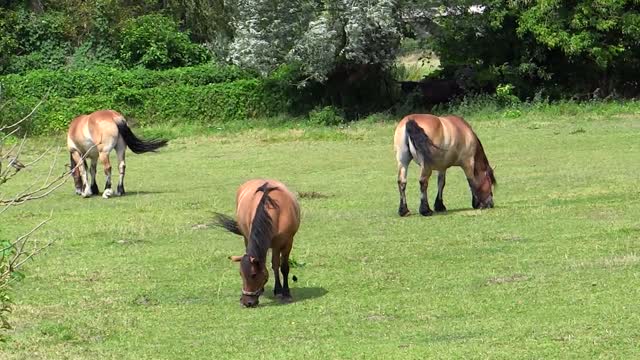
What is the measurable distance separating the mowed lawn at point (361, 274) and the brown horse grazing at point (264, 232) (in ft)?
0.84

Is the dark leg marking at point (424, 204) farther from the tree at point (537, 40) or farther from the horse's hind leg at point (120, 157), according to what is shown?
the tree at point (537, 40)

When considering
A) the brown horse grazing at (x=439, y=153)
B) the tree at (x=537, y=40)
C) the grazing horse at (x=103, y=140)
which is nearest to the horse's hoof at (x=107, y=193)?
the grazing horse at (x=103, y=140)

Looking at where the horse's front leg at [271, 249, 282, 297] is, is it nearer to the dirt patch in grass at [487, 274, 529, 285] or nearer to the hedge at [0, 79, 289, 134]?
the dirt patch in grass at [487, 274, 529, 285]

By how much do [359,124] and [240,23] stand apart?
5.01m

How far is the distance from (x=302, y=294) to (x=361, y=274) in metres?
1.03

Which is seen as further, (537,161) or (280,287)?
(537,161)

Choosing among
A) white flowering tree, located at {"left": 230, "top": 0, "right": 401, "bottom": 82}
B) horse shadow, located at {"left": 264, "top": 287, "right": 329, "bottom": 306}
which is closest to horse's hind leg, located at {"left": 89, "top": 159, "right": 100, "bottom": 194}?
horse shadow, located at {"left": 264, "top": 287, "right": 329, "bottom": 306}

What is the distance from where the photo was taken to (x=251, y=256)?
36.0 ft

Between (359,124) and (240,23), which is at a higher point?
(240,23)

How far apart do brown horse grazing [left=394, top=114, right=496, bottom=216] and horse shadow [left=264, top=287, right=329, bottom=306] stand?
536 cm

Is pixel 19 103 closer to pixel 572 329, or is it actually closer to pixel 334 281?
pixel 334 281

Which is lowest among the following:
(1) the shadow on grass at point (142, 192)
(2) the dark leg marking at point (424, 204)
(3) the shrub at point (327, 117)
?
(3) the shrub at point (327, 117)

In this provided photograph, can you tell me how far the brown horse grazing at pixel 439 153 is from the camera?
17250mm

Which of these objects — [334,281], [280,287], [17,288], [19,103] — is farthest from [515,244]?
[19,103]
